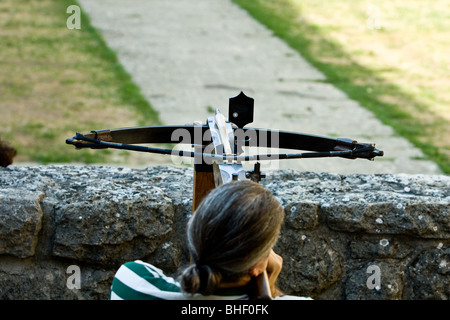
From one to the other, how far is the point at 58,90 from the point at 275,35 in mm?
3027

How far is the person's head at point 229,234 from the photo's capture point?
1.31 metres

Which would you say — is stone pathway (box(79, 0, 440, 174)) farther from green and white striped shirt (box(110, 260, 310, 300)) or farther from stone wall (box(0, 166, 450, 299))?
green and white striped shirt (box(110, 260, 310, 300))

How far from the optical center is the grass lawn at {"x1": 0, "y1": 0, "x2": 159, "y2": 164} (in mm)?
5543

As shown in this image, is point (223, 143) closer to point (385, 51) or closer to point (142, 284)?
point (142, 284)

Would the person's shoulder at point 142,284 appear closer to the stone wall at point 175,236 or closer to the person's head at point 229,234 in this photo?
the person's head at point 229,234

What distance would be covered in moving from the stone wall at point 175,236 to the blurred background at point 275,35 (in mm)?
2985

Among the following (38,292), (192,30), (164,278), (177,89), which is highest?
(192,30)

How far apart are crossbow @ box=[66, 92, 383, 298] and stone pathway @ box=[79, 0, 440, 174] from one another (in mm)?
3133

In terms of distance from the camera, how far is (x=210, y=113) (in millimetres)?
6074

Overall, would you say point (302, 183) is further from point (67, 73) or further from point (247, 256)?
point (67, 73)

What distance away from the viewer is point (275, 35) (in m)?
8.74

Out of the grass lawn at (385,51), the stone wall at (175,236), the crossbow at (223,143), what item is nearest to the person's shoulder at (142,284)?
the crossbow at (223,143)
